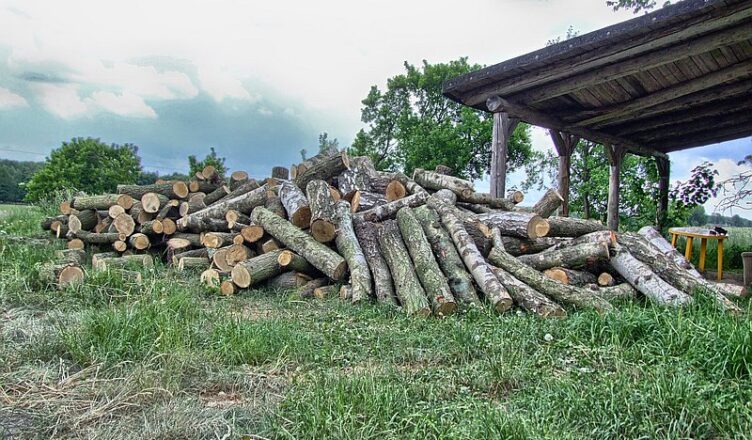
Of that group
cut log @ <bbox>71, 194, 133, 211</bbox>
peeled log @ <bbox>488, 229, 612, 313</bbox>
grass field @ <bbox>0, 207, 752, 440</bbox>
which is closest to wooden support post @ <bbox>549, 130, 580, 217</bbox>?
peeled log @ <bbox>488, 229, 612, 313</bbox>

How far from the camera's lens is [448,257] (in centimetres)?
520

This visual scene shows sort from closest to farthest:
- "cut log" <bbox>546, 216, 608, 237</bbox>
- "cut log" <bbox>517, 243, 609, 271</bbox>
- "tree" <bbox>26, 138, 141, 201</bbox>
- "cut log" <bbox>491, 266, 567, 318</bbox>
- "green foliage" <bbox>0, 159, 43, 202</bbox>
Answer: "cut log" <bbox>491, 266, 567, 318</bbox> < "cut log" <bbox>517, 243, 609, 271</bbox> < "cut log" <bbox>546, 216, 608, 237</bbox> < "tree" <bbox>26, 138, 141, 201</bbox> < "green foliage" <bbox>0, 159, 43, 202</bbox>

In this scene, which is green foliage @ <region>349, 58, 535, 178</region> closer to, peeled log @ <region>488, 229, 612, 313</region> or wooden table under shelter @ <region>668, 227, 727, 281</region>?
wooden table under shelter @ <region>668, 227, 727, 281</region>

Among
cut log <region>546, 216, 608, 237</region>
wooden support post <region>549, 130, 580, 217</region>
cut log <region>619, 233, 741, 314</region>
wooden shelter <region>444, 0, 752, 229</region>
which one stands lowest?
cut log <region>619, 233, 741, 314</region>

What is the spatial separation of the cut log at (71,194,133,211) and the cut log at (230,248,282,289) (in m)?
3.31

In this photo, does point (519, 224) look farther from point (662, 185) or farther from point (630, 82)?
point (662, 185)

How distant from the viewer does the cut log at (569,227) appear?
597 cm

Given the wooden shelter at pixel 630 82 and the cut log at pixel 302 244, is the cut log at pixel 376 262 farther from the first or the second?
the wooden shelter at pixel 630 82

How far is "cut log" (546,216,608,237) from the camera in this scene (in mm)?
5973

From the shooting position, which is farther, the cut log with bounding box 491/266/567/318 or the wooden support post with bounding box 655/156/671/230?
the wooden support post with bounding box 655/156/671/230

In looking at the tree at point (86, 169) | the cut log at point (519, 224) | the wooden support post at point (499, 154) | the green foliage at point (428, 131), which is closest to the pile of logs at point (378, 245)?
the cut log at point (519, 224)

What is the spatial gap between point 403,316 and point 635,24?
181 inches

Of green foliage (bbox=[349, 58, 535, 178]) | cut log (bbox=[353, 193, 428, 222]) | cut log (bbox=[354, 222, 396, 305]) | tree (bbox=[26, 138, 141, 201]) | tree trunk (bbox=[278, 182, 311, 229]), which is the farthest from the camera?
tree (bbox=[26, 138, 141, 201])

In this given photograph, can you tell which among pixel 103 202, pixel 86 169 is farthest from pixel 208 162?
pixel 103 202
